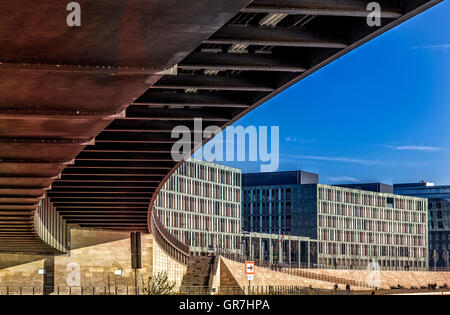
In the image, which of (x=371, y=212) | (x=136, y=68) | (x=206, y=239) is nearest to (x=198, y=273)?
(x=206, y=239)

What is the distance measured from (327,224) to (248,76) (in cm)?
14634

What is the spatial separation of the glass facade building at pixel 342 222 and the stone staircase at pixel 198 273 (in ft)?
252

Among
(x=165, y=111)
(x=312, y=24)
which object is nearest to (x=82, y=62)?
(x=312, y=24)

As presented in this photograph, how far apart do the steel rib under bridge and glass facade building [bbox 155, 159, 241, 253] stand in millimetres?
89055

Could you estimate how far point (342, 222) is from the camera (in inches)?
6781

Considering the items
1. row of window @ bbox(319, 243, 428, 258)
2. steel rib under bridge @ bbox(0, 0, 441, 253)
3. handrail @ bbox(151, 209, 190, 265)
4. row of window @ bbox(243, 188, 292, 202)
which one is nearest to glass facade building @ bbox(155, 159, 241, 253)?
row of window @ bbox(243, 188, 292, 202)

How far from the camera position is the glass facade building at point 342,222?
165875 millimetres

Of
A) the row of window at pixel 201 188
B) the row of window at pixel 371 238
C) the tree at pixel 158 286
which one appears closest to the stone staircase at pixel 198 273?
the tree at pixel 158 286

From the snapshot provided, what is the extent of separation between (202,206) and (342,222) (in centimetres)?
4411

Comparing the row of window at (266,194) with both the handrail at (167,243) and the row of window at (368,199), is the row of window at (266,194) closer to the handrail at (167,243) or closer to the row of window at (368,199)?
the row of window at (368,199)

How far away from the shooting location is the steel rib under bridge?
9.52m

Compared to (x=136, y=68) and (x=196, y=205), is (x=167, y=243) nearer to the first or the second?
(x=136, y=68)

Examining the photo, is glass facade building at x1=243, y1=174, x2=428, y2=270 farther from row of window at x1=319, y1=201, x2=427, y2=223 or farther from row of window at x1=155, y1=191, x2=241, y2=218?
row of window at x1=155, y1=191, x2=241, y2=218

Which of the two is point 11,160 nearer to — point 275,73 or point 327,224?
point 275,73
